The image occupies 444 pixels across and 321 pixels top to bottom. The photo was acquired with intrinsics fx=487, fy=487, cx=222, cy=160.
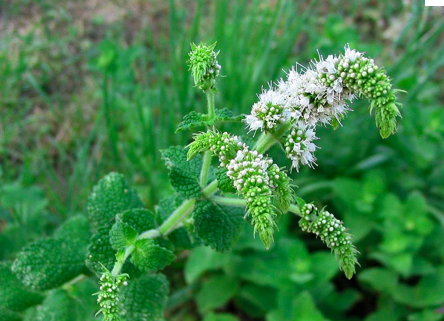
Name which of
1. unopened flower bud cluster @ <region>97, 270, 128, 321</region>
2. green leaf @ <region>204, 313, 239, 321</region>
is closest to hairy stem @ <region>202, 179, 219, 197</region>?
unopened flower bud cluster @ <region>97, 270, 128, 321</region>

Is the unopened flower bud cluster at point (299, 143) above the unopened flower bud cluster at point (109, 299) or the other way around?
above

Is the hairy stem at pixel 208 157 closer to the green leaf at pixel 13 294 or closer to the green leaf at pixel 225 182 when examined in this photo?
the green leaf at pixel 225 182

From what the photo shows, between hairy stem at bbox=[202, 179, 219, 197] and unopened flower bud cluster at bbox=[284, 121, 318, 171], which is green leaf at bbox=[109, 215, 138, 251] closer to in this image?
hairy stem at bbox=[202, 179, 219, 197]

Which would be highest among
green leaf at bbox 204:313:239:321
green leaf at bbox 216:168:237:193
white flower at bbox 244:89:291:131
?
white flower at bbox 244:89:291:131

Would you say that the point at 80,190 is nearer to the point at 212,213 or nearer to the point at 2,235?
the point at 2,235

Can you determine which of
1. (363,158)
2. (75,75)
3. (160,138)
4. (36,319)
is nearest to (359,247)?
(363,158)

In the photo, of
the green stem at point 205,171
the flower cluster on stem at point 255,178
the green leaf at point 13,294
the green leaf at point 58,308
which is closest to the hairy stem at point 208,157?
the green stem at point 205,171

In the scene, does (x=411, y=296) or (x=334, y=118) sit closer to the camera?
(x=334, y=118)
